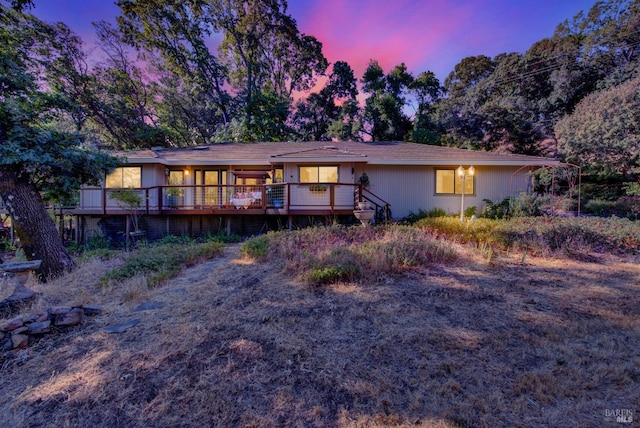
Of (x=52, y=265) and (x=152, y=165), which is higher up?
(x=152, y=165)

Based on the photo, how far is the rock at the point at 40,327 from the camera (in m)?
3.35

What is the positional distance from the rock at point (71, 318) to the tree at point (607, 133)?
19542mm

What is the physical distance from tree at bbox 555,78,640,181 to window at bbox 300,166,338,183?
1283 centimetres

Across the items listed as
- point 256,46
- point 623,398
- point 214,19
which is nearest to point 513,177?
point 623,398

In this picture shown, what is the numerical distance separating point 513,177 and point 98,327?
44.7 feet

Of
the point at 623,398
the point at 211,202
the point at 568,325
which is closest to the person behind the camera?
the point at 623,398

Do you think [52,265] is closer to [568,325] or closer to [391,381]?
[391,381]

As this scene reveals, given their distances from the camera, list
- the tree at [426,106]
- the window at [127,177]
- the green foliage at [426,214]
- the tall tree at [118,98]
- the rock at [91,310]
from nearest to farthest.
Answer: the rock at [91,310] < the green foliage at [426,214] < the window at [127,177] < the tall tree at [118,98] < the tree at [426,106]

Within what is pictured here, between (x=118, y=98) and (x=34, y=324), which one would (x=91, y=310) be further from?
(x=118, y=98)

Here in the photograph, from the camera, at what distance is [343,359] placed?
2754 millimetres

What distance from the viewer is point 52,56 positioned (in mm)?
16531

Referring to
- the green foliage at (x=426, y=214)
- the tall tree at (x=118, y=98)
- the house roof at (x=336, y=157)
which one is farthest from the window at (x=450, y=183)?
the tall tree at (x=118, y=98)

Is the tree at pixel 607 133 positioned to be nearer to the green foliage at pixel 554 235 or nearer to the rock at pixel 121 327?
the green foliage at pixel 554 235

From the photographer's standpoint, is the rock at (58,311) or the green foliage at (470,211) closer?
the rock at (58,311)
